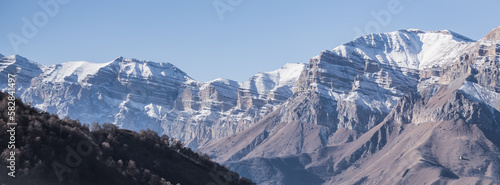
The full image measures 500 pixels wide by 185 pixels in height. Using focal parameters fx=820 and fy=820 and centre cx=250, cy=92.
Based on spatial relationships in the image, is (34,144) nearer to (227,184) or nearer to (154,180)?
(154,180)

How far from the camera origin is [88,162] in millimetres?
142250

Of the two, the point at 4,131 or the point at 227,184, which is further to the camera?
the point at 227,184

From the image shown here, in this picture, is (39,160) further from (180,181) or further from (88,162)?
(180,181)

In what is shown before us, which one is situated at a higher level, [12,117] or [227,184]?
[12,117]

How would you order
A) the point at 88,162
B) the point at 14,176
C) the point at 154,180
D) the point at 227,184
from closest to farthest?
the point at 14,176, the point at 88,162, the point at 154,180, the point at 227,184

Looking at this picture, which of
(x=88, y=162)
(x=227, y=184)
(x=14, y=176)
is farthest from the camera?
(x=227, y=184)

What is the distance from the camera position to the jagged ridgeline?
132m

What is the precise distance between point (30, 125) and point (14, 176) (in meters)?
20.0

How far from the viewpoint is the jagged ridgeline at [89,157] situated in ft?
431

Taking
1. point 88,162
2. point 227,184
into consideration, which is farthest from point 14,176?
point 227,184

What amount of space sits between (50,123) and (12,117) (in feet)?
46.4

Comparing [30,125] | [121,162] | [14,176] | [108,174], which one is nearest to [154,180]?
[121,162]

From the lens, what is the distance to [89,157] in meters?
144

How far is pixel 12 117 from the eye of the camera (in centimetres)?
13575
